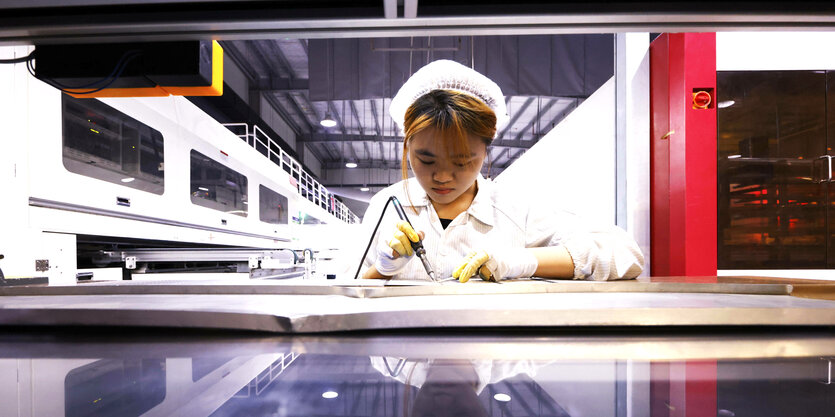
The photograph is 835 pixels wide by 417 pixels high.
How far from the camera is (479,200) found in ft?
4.47

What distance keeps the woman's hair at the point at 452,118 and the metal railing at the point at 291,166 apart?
337 cm

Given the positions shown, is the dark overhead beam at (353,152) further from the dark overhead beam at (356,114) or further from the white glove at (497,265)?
the white glove at (497,265)

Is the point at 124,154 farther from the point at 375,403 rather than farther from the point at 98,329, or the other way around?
the point at 375,403

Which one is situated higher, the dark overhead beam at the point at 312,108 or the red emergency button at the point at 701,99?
the dark overhead beam at the point at 312,108

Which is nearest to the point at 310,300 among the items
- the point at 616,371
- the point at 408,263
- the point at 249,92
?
the point at 616,371

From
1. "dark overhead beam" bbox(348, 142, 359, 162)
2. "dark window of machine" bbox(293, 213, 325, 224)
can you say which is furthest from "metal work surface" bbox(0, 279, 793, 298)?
"dark overhead beam" bbox(348, 142, 359, 162)

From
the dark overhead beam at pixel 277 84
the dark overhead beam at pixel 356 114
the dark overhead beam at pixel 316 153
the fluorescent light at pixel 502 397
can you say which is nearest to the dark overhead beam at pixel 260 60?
the dark overhead beam at pixel 277 84

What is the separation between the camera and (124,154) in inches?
77.7

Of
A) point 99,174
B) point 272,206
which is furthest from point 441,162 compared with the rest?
point 272,206

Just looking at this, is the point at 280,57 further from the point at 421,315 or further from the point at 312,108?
the point at 421,315

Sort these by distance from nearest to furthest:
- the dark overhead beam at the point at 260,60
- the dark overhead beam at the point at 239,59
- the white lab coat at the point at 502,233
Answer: the white lab coat at the point at 502,233
the dark overhead beam at the point at 239,59
the dark overhead beam at the point at 260,60

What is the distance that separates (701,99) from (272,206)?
3957mm

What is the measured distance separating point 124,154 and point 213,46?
5.38 feet

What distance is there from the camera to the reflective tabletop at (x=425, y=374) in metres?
0.30
